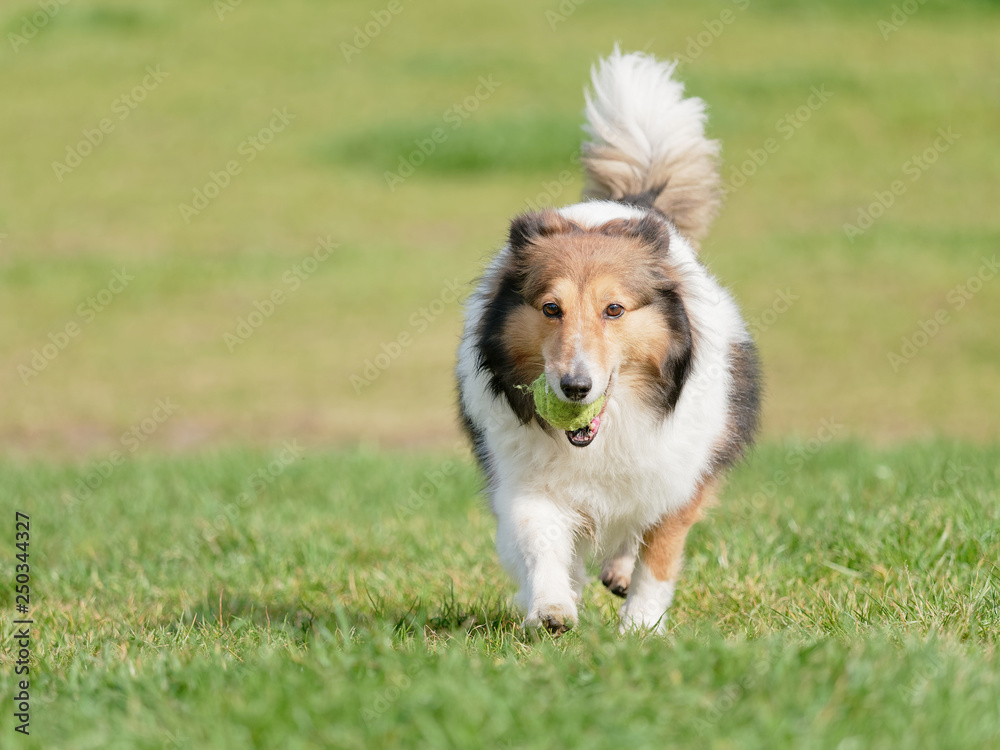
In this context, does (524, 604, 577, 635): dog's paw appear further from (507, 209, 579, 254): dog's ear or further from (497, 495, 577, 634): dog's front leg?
(507, 209, 579, 254): dog's ear

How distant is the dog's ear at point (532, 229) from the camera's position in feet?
13.8

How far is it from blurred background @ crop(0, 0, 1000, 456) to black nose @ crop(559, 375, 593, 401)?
117cm

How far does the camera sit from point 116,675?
3.11 metres

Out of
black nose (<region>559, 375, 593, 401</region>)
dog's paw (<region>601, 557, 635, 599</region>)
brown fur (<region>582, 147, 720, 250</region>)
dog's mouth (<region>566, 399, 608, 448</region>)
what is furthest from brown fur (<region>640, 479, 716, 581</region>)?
brown fur (<region>582, 147, 720, 250</region>)

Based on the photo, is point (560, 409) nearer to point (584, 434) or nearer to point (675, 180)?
point (584, 434)

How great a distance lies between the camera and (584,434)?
3.93 m

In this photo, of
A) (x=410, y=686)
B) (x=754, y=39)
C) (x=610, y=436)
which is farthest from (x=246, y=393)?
(x=754, y=39)

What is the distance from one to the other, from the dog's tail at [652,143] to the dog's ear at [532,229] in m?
1.33

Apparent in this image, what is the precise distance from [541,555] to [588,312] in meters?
0.88

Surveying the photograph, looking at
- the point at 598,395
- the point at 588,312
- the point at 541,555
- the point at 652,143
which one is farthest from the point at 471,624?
the point at 652,143

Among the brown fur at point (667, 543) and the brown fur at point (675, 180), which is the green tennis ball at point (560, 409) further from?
the brown fur at point (675, 180)

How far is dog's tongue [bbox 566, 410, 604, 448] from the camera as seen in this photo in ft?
12.8

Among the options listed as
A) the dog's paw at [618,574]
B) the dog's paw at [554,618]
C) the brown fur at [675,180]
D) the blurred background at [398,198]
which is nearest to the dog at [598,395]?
the dog's paw at [554,618]

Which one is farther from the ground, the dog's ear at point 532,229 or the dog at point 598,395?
the dog's ear at point 532,229
